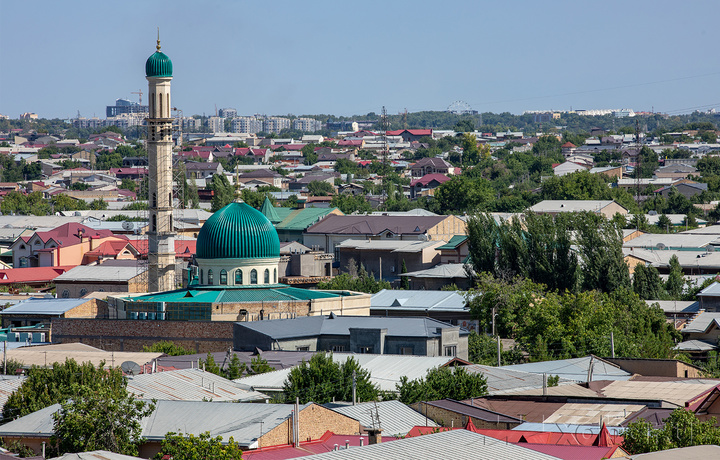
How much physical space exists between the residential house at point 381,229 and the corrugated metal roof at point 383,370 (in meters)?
43.4

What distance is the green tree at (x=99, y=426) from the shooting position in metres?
24.7

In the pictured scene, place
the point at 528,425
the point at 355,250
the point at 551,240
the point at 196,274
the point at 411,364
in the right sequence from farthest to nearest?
the point at 355,250 → the point at 551,240 → the point at 196,274 → the point at 411,364 → the point at 528,425

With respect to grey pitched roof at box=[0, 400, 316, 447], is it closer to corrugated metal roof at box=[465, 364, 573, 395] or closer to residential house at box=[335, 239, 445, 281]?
corrugated metal roof at box=[465, 364, 573, 395]

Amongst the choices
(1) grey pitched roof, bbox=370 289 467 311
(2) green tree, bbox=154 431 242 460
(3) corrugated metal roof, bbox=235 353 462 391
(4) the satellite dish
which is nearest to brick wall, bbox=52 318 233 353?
(4) the satellite dish

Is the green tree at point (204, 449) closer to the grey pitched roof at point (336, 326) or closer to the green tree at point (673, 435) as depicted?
the green tree at point (673, 435)

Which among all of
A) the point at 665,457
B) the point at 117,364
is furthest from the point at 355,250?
the point at 665,457

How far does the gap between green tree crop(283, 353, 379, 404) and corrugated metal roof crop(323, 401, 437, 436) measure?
10.1ft

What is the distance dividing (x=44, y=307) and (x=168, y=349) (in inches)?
444

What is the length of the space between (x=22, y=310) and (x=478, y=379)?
87.1ft

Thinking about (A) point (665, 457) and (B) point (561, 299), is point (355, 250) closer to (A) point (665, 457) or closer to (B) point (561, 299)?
(B) point (561, 299)

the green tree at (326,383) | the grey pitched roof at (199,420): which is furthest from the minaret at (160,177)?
the grey pitched roof at (199,420)

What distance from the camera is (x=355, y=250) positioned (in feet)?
253

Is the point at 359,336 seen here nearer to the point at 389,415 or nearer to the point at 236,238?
the point at 236,238

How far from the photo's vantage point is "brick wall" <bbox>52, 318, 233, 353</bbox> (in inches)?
1817
